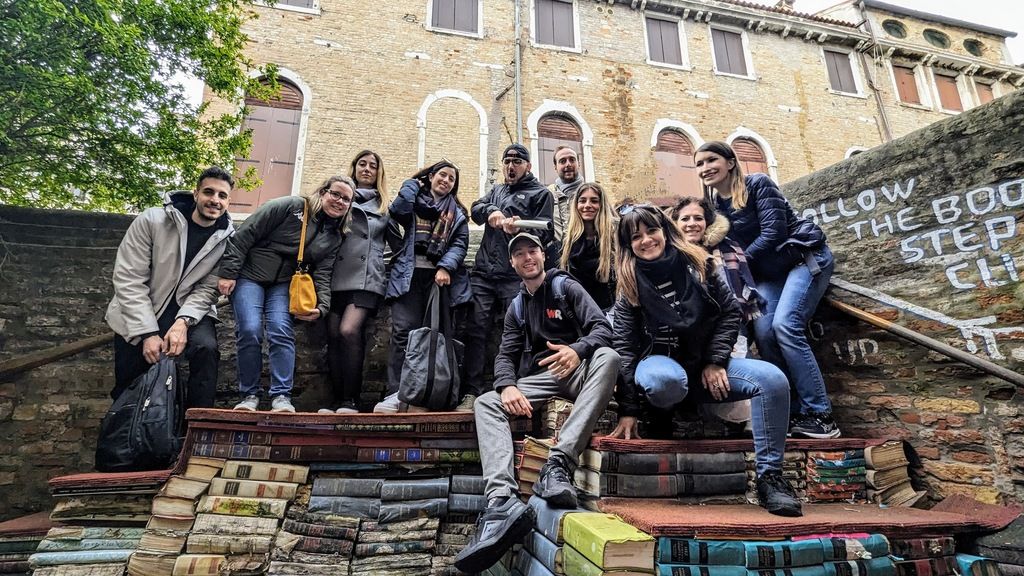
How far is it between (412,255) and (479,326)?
0.77 metres

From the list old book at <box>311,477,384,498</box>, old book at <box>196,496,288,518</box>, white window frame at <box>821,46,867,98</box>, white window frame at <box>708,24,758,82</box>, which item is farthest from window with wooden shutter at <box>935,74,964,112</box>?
old book at <box>196,496,288,518</box>

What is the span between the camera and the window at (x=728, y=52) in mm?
12133

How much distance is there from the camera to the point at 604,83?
11.4m

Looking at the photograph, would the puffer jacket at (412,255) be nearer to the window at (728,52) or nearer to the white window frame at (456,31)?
the white window frame at (456,31)

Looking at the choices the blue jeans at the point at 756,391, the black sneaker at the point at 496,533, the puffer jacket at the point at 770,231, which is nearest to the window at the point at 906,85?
the puffer jacket at the point at 770,231

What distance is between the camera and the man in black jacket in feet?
6.61

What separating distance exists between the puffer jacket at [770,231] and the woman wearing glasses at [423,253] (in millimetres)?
2163

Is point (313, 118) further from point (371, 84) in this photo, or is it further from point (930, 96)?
point (930, 96)

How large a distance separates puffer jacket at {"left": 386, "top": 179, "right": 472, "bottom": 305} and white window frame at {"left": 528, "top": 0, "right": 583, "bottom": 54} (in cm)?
933

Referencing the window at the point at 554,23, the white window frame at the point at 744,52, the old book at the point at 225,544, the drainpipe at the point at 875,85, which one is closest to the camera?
the old book at the point at 225,544

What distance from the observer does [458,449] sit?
2.79 meters

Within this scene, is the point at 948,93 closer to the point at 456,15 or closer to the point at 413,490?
the point at 456,15

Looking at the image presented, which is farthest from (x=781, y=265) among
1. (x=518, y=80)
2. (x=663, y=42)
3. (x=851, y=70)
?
(x=851, y=70)

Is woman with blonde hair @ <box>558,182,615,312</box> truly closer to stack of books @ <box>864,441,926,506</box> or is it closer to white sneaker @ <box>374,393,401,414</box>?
white sneaker @ <box>374,393,401,414</box>
